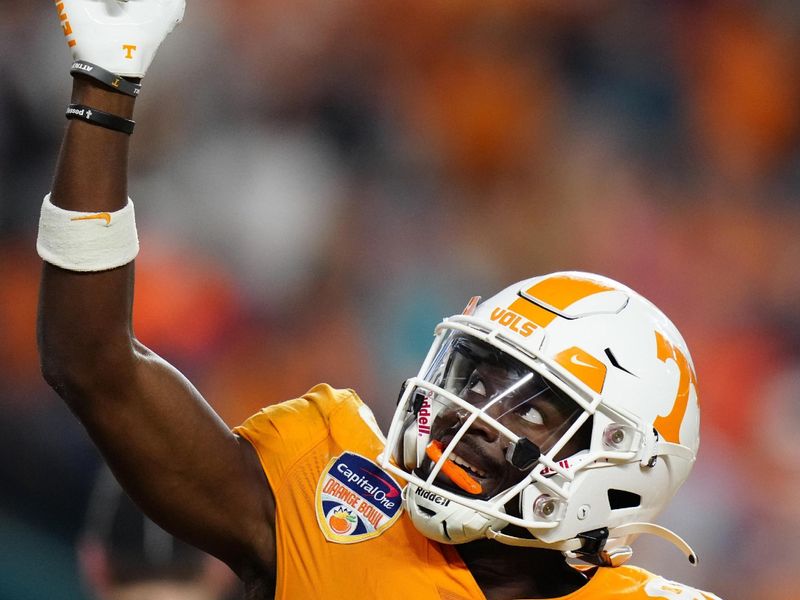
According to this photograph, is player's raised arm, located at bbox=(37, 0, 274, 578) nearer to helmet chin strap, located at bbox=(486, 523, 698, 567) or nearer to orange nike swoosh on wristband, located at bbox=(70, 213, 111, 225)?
orange nike swoosh on wristband, located at bbox=(70, 213, 111, 225)

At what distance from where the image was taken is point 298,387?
3.11 m

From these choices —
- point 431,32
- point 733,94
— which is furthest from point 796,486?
point 431,32

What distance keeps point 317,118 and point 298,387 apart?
33.9 inches

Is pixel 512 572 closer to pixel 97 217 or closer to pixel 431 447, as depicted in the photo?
pixel 431 447

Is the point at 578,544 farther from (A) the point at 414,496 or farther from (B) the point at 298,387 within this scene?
(B) the point at 298,387

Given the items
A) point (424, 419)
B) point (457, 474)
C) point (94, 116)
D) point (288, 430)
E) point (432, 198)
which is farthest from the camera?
point (432, 198)

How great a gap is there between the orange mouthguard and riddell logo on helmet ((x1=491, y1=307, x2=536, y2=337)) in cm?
23

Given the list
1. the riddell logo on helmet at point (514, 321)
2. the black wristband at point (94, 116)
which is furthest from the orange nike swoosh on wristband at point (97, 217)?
the riddell logo on helmet at point (514, 321)

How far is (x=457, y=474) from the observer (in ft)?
5.01

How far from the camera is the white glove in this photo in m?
1.30

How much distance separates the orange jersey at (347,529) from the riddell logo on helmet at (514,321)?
0.31m

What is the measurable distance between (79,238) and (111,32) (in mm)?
267

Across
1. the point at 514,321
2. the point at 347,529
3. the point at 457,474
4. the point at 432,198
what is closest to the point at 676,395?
the point at 514,321

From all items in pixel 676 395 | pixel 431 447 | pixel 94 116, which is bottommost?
pixel 431 447
